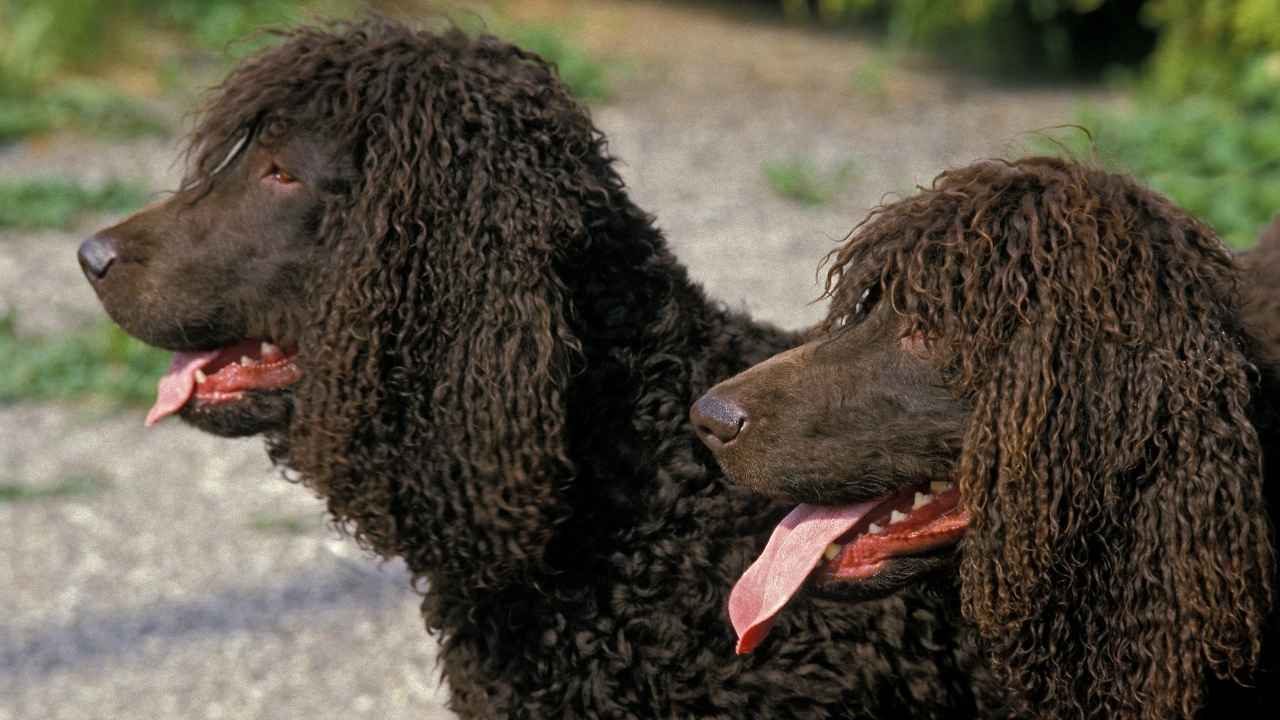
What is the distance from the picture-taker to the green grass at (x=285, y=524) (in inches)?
203

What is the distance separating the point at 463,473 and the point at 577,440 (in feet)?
0.80

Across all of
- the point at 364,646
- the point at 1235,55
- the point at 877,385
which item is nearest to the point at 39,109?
the point at 364,646

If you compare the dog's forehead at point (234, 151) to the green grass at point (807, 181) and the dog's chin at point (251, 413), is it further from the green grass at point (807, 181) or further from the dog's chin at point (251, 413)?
the green grass at point (807, 181)

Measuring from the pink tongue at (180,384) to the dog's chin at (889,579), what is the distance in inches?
56.7

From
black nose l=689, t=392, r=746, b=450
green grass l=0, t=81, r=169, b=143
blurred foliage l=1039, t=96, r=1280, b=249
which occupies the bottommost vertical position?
green grass l=0, t=81, r=169, b=143

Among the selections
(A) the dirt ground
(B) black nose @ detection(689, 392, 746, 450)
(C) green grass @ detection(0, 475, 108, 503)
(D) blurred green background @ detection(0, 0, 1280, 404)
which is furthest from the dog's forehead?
Result: (D) blurred green background @ detection(0, 0, 1280, 404)

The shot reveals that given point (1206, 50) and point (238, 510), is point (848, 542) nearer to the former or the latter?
point (238, 510)

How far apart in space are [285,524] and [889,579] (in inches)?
112

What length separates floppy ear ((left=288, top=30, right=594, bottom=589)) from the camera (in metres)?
3.11

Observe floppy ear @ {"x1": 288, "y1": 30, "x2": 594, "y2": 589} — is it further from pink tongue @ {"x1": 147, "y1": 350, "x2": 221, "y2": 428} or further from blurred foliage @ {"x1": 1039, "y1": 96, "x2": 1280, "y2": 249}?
blurred foliage @ {"x1": 1039, "y1": 96, "x2": 1280, "y2": 249}

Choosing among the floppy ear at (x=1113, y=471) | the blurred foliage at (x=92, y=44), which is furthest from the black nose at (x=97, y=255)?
the blurred foliage at (x=92, y=44)

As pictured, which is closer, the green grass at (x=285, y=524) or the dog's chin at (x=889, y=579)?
the dog's chin at (x=889, y=579)

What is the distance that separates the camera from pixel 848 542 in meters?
2.90

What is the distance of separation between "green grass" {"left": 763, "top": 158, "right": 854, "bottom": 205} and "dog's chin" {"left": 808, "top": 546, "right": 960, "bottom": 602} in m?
5.59
